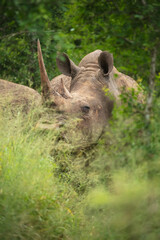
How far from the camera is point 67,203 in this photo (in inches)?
189

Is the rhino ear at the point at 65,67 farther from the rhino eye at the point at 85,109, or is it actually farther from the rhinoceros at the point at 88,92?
the rhino eye at the point at 85,109

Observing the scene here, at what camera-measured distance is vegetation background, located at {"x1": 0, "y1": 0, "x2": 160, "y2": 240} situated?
3498 mm

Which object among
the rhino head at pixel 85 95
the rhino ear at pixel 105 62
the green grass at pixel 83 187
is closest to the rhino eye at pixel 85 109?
the rhino head at pixel 85 95

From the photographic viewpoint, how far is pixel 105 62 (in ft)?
22.2

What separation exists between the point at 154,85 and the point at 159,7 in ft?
2.22

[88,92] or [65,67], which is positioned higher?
[88,92]

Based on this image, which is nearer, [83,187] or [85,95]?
[83,187]

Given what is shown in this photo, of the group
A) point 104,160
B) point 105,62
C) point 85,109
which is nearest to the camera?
point 104,160

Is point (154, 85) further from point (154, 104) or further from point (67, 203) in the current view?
point (67, 203)

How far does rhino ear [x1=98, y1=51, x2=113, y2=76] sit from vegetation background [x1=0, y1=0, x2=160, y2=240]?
6.66 feet

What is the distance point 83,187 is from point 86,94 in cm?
159

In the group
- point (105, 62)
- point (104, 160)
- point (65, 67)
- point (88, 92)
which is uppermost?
point (104, 160)

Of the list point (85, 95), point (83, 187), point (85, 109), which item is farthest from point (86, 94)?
point (83, 187)

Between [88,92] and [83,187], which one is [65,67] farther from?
[83,187]
